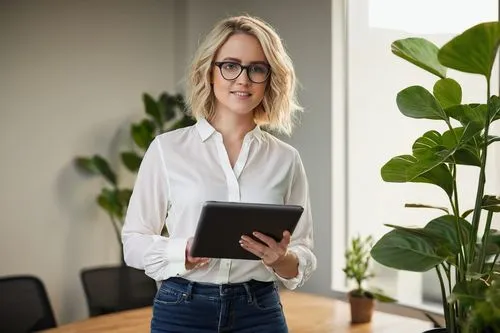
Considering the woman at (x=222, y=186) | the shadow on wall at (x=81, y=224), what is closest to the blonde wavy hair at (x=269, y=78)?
the woman at (x=222, y=186)

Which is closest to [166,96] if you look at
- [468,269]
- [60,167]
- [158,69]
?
[158,69]

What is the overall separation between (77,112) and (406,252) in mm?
3307

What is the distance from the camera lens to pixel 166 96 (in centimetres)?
488

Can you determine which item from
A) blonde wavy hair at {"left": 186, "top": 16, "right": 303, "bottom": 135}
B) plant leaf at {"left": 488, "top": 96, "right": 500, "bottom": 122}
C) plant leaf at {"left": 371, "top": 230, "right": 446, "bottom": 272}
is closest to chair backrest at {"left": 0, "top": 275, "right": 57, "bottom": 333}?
blonde wavy hair at {"left": 186, "top": 16, "right": 303, "bottom": 135}

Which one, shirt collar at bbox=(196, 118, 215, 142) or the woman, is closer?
the woman

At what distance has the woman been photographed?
6.27ft

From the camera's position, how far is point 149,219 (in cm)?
198

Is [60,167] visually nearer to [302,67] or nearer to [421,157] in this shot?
[302,67]

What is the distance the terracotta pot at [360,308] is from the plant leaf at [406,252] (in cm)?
160

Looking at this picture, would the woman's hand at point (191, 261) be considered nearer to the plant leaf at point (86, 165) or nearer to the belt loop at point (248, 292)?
the belt loop at point (248, 292)

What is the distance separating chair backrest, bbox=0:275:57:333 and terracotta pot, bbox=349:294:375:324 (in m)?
1.36

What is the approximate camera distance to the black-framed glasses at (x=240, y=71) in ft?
6.44

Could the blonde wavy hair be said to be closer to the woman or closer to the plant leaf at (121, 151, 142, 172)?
the woman

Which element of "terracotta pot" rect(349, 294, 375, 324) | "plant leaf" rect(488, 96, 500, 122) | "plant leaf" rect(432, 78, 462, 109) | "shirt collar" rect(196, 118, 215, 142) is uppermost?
"plant leaf" rect(432, 78, 462, 109)
